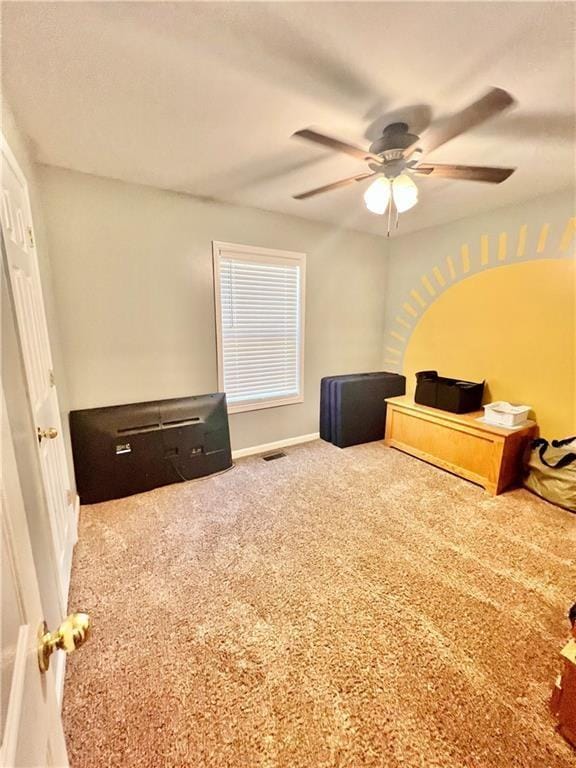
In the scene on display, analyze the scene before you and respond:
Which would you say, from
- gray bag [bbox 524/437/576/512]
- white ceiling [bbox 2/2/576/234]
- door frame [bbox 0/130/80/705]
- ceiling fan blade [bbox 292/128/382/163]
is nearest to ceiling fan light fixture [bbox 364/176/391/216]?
ceiling fan blade [bbox 292/128/382/163]

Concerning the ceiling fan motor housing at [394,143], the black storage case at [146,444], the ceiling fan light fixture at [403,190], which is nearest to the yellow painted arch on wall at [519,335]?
the ceiling fan light fixture at [403,190]

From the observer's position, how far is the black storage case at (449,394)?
300 centimetres

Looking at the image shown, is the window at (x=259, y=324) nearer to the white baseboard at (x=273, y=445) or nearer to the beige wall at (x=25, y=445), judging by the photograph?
the white baseboard at (x=273, y=445)

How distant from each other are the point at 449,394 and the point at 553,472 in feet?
3.15

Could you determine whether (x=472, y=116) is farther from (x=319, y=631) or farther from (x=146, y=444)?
(x=146, y=444)

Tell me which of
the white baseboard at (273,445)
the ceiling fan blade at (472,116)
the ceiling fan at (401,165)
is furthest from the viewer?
the white baseboard at (273,445)

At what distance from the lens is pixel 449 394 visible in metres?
3.07

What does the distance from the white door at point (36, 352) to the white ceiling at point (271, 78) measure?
0.46 metres

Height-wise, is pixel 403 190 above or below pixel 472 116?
below

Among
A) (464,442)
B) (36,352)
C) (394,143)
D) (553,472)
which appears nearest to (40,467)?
(36,352)

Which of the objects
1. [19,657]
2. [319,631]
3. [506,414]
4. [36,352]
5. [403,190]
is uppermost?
[403,190]

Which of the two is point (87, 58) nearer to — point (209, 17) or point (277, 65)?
point (209, 17)

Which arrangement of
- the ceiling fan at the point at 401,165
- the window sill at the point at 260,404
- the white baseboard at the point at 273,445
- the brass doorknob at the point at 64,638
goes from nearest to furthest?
the brass doorknob at the point at 64,638 → the ceiling fan at the point at 401,165 → the window sill at the point at 260,404 → the white baseboard at the point at 273,445

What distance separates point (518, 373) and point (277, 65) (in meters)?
2.89
